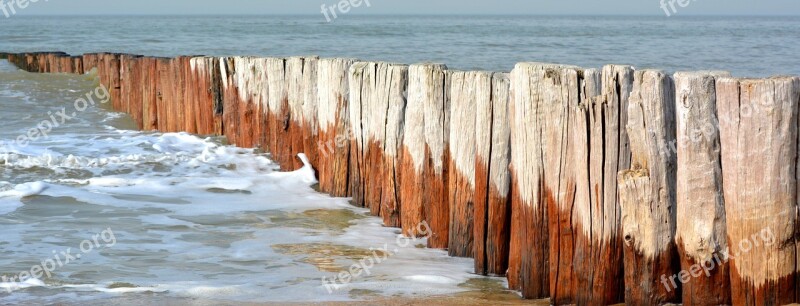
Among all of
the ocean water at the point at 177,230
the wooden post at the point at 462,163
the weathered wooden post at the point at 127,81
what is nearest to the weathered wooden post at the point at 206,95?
the ocean water at the point at 177,230

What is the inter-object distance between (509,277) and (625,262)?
2.66ft

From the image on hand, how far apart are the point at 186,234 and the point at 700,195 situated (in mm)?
3801

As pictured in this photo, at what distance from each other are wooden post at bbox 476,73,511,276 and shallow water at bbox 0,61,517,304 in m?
0.15

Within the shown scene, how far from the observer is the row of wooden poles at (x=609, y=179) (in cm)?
425

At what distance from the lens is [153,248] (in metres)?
6.36

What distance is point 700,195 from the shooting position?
439cm

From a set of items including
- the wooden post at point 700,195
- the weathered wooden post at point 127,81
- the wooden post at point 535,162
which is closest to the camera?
the wooden post at point 700,195

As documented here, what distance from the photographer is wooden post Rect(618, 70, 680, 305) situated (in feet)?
14.6

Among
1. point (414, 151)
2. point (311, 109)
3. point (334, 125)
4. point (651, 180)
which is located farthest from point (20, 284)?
point (311, 109)

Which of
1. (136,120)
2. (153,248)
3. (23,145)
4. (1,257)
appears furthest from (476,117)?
(136,120)

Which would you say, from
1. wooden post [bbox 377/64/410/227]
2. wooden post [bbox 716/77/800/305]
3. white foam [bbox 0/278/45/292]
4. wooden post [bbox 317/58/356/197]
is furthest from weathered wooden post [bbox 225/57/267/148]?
wooden post [bbox 716/77/800/305]

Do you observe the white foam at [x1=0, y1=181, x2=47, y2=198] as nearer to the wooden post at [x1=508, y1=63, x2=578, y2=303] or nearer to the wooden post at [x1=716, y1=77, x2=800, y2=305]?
the wooden post at [x1=508, y1=63, x2=578, y2=303]

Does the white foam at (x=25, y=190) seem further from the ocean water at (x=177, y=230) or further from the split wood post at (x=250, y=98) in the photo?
the split wood post at (x=250, y=98)

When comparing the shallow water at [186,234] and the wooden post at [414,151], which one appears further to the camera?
the wooden post at [414,151]
